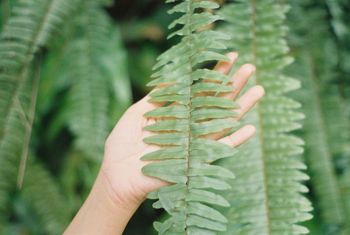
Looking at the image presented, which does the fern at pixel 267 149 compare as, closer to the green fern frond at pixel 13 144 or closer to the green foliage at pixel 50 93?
the green foliage at pixel 50 93

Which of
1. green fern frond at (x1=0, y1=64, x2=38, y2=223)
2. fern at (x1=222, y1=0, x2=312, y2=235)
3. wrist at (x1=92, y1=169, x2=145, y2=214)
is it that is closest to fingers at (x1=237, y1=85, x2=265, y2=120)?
fern at (x1=222, y1=0, x2=312, y2=235)

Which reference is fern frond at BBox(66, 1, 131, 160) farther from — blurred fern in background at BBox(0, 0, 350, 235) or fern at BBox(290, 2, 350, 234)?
fern at BBox(290, 2, 350, 234)

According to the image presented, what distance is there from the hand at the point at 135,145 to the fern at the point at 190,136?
0.14ft

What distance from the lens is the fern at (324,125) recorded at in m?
1.24

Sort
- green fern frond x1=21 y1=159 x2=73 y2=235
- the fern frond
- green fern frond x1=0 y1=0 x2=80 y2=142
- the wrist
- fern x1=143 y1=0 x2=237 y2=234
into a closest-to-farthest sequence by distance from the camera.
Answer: fern x1=143 y1=0 x2=237 y2=234 → the wrist → green fern frond x1=0 y1=0 x2=80 y2=142 → the fern frond → green fern frond x1=21 y1=159 x2=73 y2=235

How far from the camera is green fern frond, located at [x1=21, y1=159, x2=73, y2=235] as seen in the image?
1.59m

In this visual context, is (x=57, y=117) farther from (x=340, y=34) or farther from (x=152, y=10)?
(x=340, y=34)

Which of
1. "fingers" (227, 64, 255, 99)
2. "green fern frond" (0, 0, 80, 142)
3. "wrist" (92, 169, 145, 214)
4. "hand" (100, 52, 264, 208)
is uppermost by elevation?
"green fern frond" (0, 0, 80, 142)

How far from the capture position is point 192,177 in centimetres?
86

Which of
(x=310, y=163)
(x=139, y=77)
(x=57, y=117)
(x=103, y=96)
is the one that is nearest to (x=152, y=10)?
(x=139, y=77)

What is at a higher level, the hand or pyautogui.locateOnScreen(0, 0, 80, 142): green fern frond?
pyautogui.locateOnScreen(0, 0, 80, 142): green fern frond

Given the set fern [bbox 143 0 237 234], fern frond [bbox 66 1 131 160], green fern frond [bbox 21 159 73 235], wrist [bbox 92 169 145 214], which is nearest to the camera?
fern [bbox 143 0 237 234]

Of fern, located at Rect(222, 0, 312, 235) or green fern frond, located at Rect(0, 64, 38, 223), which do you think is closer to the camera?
fern, located at Rect(222, 0, 312, 235)

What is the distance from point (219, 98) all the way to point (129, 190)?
0.27 metres
